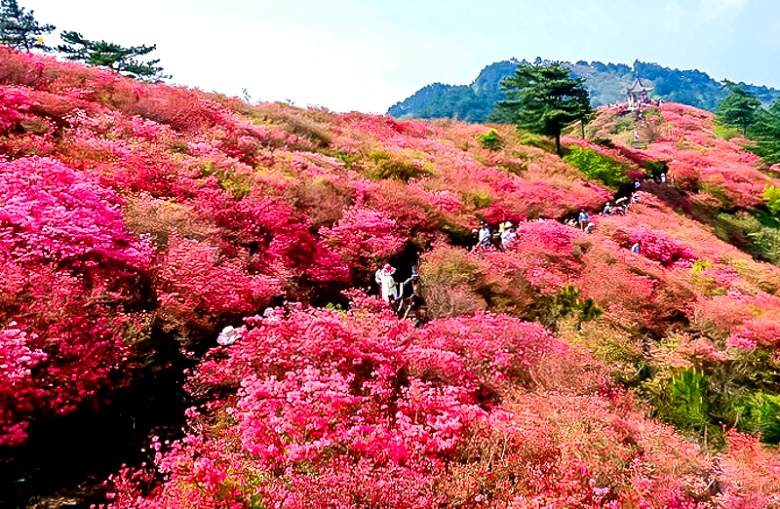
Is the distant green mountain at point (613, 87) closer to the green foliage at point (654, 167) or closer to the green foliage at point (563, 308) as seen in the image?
the green foliage at point (654, 167)

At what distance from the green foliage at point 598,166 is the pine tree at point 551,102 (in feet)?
5.31

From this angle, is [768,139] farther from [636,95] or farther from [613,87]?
[613,87]

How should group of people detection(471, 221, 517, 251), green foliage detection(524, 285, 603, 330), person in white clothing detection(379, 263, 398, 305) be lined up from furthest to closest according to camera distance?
group of people detection(471, 221, 517, 251)
green foliage detection(524, 285, 603, 330)
person in white clothing detection(379, 263, 398, 305)

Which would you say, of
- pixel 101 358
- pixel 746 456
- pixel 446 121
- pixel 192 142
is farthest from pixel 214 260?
pixel 446 121

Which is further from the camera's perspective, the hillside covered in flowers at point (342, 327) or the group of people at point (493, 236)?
the group of people at point (493, 236)

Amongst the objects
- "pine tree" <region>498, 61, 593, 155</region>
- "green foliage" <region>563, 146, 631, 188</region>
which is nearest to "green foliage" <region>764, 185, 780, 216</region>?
"green foliage" <region>563, 146, 631, 188</region>

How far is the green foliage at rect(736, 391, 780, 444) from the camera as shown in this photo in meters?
7.38

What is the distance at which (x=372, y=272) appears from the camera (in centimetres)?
1171

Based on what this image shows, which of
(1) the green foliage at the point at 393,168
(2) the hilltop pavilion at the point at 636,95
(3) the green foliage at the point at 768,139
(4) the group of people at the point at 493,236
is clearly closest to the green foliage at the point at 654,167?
(3) the green foliage at the point at 768,139

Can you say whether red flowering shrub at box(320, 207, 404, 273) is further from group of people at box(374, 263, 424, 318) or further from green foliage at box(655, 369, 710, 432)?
green foliage at box(655, 369, 710, 432)

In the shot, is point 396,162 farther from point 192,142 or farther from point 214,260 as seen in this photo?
point 214,260

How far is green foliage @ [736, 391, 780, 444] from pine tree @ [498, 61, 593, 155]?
78.3 ft

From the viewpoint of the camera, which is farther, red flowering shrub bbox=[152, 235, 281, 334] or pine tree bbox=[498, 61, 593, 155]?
pine tree bbox=[498, 61, 593, 155]

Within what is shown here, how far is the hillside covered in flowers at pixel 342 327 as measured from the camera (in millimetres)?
5281
